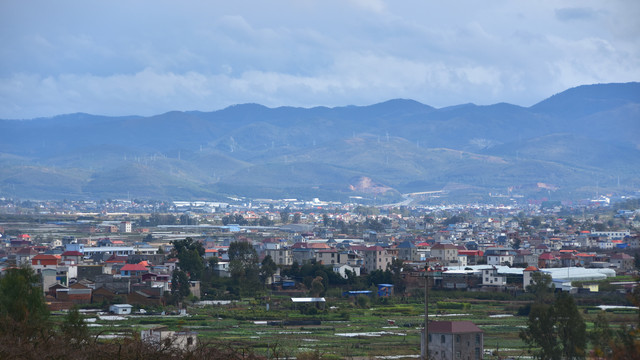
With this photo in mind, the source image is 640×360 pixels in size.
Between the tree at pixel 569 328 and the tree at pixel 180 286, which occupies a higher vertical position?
the tree at pixel 180 286

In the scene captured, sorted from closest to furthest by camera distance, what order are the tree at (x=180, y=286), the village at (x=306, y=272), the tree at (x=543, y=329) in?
the tree at (x=543, y=329)
the village at (x=306, y=272)
the tree at (x=180, y=286)

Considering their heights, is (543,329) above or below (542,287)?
below

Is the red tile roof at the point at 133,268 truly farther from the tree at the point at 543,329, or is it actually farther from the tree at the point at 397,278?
the tree at the point at 543,329

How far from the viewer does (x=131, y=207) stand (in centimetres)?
13788

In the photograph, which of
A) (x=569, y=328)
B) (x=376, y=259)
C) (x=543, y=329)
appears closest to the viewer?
(x=569, y=328)

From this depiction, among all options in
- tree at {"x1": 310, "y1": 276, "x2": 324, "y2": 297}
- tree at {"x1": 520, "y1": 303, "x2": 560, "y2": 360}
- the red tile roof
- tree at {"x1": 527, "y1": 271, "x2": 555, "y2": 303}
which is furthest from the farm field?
the red tile roof

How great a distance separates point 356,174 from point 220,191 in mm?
29180

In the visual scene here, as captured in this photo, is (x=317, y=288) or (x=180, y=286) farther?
(x=317, y=288)

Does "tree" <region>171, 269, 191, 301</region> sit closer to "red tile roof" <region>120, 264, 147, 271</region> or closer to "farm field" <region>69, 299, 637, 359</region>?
"farm field" <region>69, 299, 637, 359</region>

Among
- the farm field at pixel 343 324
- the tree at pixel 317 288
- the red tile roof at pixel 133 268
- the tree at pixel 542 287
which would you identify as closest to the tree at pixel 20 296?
the farm field at pixel 343 324

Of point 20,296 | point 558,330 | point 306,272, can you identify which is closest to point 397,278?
point 306,272

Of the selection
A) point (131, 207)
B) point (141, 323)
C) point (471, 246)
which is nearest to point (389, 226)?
point (471, 246)

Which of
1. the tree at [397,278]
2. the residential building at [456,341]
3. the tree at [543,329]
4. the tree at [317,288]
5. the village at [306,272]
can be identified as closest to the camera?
the residential building at [456,341]

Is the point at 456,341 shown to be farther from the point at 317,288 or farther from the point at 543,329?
the point at 317,288
